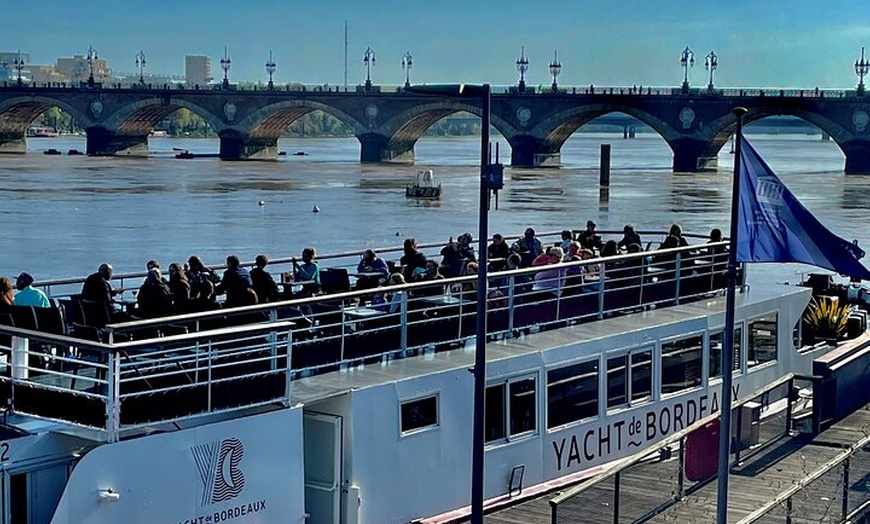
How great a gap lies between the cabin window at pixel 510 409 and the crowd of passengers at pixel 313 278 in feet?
3.98

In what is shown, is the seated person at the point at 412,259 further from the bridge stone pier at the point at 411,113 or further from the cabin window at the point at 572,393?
the bridge stone pier at the point at 411,113

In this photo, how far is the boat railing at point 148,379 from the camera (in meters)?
10.0

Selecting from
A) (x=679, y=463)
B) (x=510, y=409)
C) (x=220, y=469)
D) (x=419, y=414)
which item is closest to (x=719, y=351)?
(x=679, y=463)

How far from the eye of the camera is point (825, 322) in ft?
73.7

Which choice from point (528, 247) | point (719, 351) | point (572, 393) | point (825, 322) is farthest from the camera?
point (825, 322)

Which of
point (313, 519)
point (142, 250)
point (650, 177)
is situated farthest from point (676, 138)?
point (313, 519)

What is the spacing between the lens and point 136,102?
125 m

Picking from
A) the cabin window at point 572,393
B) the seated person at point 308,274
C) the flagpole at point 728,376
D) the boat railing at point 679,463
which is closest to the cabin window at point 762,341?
the boat railing at point 679,463

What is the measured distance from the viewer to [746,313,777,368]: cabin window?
17.3 meters

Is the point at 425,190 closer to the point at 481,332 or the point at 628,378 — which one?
the point at 628,378

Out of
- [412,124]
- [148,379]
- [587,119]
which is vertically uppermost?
[587,119]

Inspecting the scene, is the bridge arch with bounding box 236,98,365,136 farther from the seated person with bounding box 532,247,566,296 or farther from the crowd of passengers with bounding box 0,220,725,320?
the seated person with bounding box 532,247,566,296

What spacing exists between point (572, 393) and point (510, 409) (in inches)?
43.2

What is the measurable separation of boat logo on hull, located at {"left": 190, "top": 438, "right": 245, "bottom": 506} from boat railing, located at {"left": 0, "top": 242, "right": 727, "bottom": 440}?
286 mm
